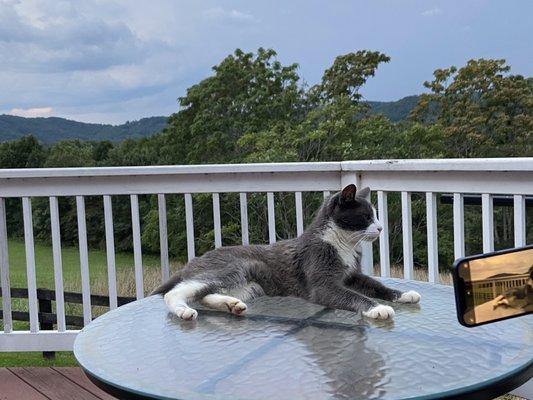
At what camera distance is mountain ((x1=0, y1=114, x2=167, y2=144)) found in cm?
1515

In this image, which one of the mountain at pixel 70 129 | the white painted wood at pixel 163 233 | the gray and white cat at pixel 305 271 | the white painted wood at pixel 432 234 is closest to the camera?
the gray and white cat at pixel 305 271

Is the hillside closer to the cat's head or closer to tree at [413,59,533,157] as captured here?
tree at [413,59,533,157]

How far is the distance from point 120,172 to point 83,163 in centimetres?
1146

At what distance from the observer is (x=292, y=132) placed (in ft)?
36.9

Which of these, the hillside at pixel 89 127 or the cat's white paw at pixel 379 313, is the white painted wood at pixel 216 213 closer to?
the cat's white paw at pixel 379 313

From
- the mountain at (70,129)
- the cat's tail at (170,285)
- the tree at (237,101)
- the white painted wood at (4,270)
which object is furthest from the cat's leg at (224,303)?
the mountain at (70,129)

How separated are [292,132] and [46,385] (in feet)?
29.0

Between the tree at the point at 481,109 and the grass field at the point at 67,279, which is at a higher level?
the tree at the point at 481,109

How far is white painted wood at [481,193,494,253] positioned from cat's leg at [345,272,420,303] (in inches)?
34.9

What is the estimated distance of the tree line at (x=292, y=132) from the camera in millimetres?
11203

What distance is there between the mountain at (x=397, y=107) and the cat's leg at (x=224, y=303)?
13001 mm

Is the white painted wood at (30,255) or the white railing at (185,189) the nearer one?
the white railing at (185,189)

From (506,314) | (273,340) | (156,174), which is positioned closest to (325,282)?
(273,340)

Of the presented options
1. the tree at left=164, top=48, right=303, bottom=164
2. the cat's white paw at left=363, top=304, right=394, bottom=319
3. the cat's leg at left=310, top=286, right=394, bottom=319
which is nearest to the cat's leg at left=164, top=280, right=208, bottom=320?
the cat's leg at left=310, top=286, right=394, bottom=319
